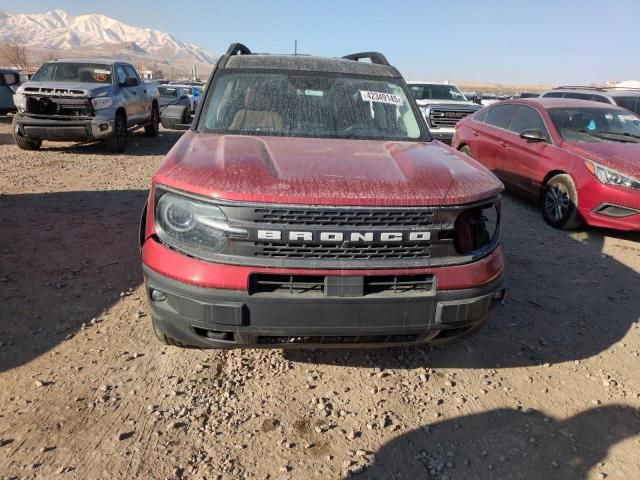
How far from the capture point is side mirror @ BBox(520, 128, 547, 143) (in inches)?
245

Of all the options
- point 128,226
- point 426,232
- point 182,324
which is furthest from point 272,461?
point 128,226

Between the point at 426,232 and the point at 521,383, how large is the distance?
130 centimetres

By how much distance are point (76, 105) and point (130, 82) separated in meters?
2.09

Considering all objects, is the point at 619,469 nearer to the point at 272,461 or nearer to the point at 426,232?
the point at 426,232

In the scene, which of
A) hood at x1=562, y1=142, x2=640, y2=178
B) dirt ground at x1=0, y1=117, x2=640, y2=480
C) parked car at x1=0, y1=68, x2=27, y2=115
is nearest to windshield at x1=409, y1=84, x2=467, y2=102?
hood at x1=562, y1=142, x2=640, y2=178

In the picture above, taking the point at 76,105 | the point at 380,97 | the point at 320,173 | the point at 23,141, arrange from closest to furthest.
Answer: the point at 320,173 → the point at 380,97 → the point at 76,105 → the point at 23,141

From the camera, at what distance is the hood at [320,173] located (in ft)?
7.02

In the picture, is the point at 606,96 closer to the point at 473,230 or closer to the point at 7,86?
the point at 473,230

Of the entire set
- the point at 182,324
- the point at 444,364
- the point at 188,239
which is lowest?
the point at 444,364

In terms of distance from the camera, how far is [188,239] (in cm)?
225

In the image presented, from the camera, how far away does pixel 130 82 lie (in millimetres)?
10867

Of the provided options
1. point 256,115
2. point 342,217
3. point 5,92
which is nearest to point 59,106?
point 5,92

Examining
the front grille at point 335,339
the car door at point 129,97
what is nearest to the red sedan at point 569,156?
the front grille at point 335,339

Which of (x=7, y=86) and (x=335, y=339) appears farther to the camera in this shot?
(x=7, y=86)
